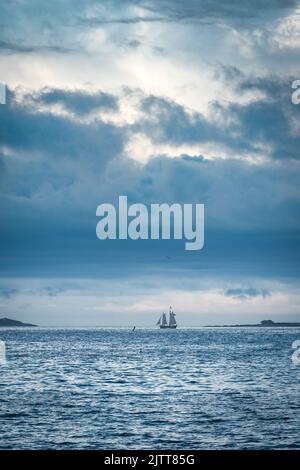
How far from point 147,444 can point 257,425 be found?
11.7 m

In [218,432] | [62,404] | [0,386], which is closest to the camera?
[218,432]

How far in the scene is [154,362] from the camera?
162375 mm

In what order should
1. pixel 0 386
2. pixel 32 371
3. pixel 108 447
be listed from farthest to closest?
pixel 32 371 < pixel 0 386 < pixel 108 447

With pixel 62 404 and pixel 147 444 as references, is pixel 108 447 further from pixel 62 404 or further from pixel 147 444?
pixel 62 404

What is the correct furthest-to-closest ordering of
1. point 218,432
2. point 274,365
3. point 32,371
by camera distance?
point 274,365 < point 32,371 < point 218,432

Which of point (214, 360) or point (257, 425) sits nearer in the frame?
point (257, 425)

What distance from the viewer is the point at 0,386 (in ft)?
337

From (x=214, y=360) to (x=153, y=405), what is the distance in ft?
254

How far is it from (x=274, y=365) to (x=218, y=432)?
8508cm

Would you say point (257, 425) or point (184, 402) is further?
point (184, 402)

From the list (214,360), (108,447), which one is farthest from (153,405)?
(214,360)
